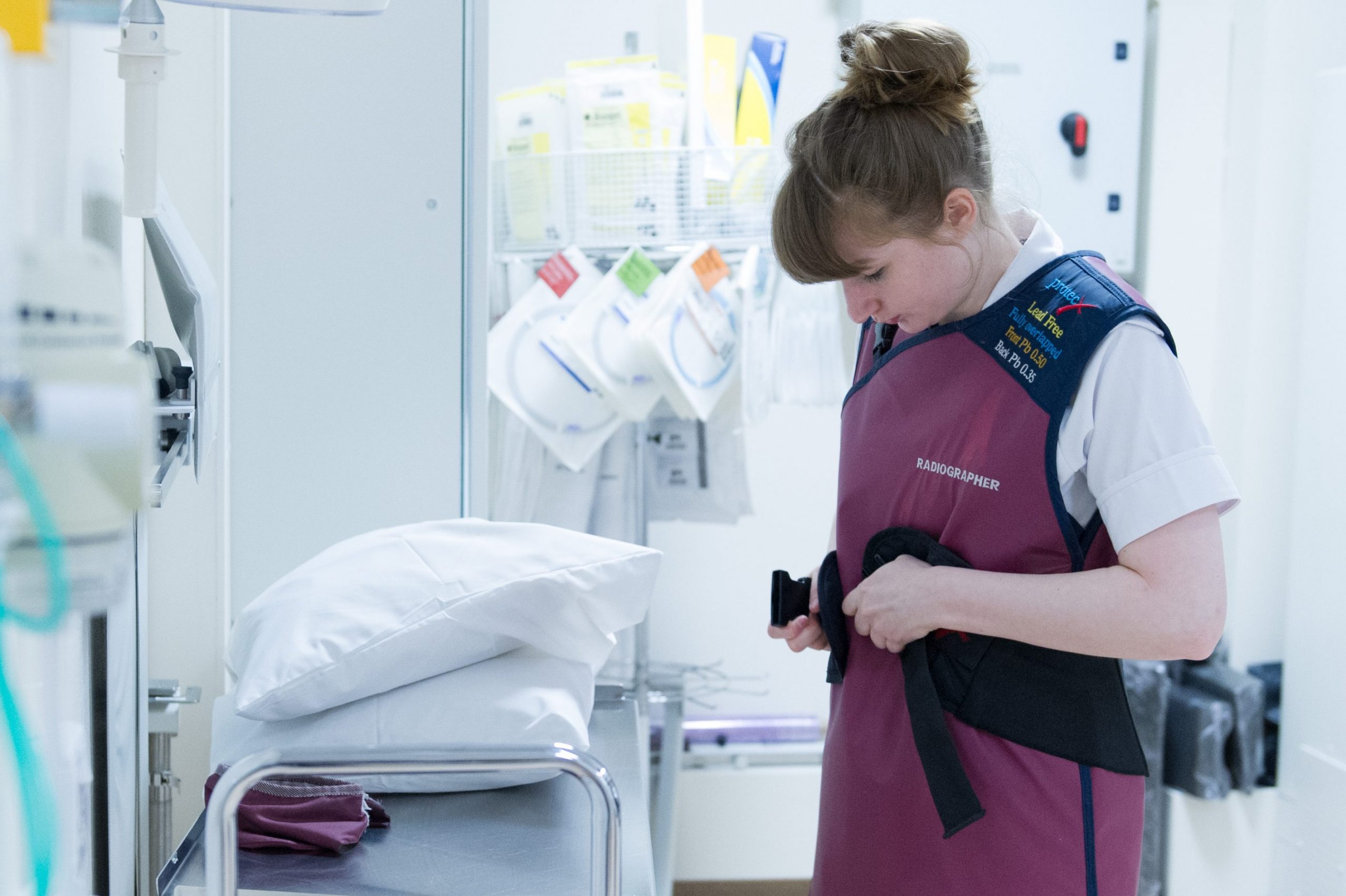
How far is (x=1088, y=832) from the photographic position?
1.04 meters

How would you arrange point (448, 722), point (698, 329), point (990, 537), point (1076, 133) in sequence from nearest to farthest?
point (990, 537) < point (448, 722) < point (698, 329) < point (1076, 133)

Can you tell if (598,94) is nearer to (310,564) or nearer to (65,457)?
(310,564)

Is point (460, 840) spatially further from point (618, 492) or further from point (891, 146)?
point (618, 492)

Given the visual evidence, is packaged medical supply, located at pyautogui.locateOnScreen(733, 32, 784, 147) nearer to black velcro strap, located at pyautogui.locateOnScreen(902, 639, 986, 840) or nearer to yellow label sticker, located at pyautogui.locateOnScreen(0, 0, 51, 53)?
black velcro strap, located at pyautogui.locateOnScreen(902, 639, 986, 840)

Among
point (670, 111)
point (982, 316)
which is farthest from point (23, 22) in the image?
point (670, 111)

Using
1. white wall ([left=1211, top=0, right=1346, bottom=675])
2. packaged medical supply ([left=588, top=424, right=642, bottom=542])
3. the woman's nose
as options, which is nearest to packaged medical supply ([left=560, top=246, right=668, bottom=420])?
packaged medical supply ([left=588, top=424, right=642, bottom=542])

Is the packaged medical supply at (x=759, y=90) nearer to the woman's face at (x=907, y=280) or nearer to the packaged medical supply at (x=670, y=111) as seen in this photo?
the packaged medical supply at (x=670, y=111)

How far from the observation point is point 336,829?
108 cm

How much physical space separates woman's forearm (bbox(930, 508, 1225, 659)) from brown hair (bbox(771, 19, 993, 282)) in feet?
1.11

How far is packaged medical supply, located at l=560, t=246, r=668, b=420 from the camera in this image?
2.37 m

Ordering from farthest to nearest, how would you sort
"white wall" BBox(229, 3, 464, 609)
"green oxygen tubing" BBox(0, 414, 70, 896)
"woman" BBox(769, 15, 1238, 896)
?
"white wall" BBox(229, 3, 464, 609)
"woman" BBox(769, 15, 1238, 896)
"green oxygen tubing" BBox(0, 414, 70, 896)

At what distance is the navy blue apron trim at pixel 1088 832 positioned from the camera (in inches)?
40.9

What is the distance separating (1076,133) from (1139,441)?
1.87 m

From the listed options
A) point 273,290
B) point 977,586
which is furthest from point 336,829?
point 273,290
